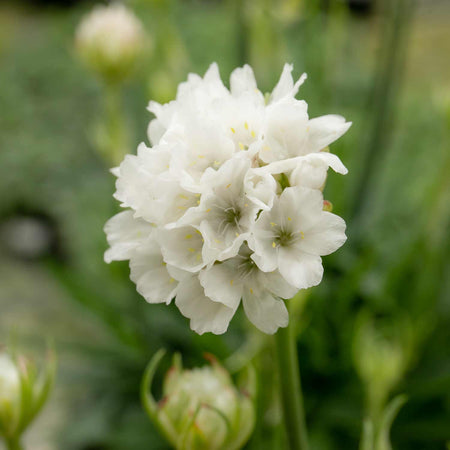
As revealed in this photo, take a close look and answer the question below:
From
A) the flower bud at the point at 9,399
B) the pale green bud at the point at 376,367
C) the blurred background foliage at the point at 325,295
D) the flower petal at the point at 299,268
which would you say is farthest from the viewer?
the blurred background foliage at the point at 325,295

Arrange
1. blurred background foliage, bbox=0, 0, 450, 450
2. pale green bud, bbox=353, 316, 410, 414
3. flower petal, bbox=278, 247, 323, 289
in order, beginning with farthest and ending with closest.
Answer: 1. blurred background foliage, bbox=0, 0, 450, 450
2. pale green bud, bbox=353, 316, 410, 414
3. flower petal, bbox=278, 247, 323, 289

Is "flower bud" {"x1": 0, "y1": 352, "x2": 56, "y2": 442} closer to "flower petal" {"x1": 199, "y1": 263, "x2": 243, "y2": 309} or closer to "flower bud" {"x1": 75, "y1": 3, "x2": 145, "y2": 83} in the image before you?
"flower petal" {"x1": 199, "y1": 263, "x2": 243, "y2": 309}

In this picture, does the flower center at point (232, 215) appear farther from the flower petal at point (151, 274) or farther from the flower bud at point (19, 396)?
the flower bud at point (19, 396)

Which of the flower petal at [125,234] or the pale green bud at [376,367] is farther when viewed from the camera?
the pale green bud at [376,367]

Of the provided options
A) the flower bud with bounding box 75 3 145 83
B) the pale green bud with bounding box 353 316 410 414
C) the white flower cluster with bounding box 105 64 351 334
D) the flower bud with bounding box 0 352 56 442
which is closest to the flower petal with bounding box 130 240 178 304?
the white flower cluster with bounding box 105 64 351 334

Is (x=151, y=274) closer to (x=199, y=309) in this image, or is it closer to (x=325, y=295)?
(x=199, y=309)

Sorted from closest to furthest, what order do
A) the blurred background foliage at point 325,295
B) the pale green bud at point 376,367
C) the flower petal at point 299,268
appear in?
the flower petal at point 299,268 < the pale green bud at point 376,367 < the blurred background foliage at point 325,295

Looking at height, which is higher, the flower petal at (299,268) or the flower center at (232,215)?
the flower center at (232,215)

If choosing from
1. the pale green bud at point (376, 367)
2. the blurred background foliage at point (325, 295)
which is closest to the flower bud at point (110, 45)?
the blurred background foliage at point (325, 295)
